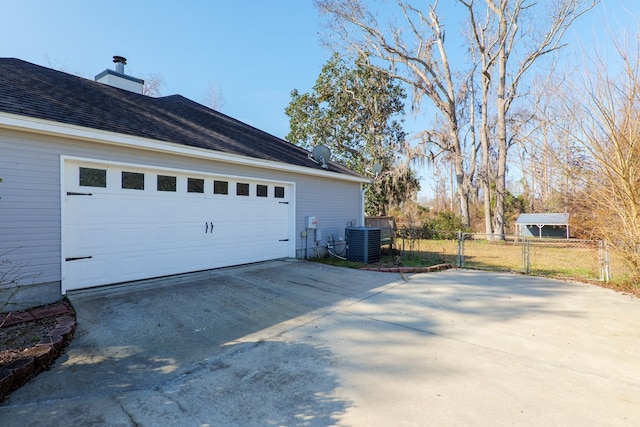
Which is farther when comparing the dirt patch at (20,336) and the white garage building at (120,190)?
the white garage building at (120,190)

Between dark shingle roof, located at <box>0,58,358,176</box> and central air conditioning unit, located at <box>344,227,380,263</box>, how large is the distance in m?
2.35

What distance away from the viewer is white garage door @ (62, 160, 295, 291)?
15.9 ft

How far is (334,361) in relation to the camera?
303cm

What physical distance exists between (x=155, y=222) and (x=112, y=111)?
89.6 inches

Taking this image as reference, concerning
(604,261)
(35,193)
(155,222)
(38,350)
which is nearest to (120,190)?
(155,222)

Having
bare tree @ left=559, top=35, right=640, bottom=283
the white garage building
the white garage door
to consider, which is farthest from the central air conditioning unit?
bare tree @ left=559, top=35, right=640, bottom=283

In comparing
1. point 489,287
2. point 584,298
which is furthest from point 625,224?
point 489,287

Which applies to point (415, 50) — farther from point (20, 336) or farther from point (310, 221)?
point (20, 336)

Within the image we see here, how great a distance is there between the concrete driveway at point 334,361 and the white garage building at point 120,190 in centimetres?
64

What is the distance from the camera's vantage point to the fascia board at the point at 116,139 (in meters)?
4.15

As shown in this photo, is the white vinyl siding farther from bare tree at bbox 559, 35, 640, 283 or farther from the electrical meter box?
bare tree at bbox 559, 35, 640, 283

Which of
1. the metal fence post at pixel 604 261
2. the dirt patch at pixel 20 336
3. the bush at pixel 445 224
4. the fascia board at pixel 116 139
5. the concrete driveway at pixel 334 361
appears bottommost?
the concrete driveway at pixel 334 361

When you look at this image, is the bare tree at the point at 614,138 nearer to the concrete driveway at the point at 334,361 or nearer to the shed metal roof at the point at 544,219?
the concrete driveway at the point at 334,361

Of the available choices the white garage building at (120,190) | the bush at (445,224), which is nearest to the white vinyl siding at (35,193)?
the white garage building at (120,190)
